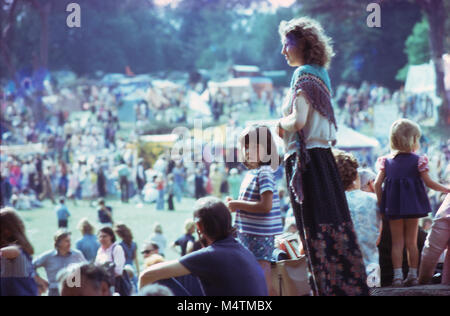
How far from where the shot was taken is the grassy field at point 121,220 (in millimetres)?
16453

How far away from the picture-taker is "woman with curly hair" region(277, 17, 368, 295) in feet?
11.2

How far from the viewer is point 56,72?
46.1m

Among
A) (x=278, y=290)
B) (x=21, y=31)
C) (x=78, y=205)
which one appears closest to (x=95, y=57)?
(x=21, y=31)

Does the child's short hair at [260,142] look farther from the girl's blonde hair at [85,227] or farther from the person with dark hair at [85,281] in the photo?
the girl's blonde hair at [85,227]

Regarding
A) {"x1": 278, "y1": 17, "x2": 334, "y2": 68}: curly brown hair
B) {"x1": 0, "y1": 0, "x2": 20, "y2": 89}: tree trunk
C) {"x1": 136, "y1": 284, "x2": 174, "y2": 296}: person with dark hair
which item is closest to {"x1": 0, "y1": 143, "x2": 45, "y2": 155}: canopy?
{"x1": 0, "y1": 0, "x2": 20, "y2": 89}: tree trunk

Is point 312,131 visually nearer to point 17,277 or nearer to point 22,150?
point 17,277

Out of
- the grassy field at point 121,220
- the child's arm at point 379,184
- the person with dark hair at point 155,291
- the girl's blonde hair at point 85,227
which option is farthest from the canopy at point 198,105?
the person with dark hair at point 155,291

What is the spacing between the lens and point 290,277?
3727 mm

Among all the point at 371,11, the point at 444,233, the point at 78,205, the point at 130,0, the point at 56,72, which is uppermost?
the point at 130,0

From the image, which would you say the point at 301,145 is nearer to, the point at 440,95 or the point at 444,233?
the point at 444,233

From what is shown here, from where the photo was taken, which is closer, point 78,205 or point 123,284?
point 123,284

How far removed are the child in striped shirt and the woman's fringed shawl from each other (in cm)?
26

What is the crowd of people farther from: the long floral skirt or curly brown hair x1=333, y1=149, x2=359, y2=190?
the long floral skirt

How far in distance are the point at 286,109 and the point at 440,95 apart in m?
25.5
